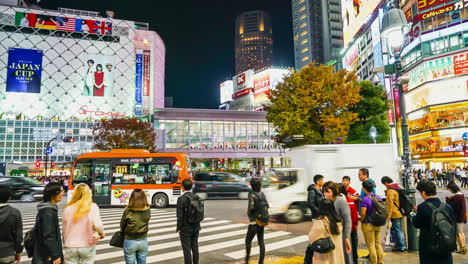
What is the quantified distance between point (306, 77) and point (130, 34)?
5919cm

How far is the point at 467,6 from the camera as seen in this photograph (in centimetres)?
4028

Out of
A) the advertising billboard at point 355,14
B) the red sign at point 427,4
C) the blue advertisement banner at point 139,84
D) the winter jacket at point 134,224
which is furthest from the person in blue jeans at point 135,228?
the blue advertisement banner at point 139,84

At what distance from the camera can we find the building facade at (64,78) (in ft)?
203

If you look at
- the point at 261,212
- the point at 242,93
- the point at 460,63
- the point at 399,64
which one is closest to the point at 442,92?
the point at 460,63

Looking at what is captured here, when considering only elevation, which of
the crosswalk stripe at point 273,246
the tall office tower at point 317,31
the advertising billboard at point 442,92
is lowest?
the crosswalk stripe at point 273,246

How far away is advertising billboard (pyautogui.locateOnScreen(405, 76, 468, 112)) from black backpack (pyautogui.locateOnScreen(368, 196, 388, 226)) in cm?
4409

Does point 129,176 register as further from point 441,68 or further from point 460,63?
point 460,63

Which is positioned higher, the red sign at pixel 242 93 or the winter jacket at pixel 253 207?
the red sign at pixel 242 93

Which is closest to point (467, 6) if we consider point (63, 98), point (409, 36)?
point (409, 36)

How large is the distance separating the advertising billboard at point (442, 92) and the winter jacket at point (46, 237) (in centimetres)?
4859

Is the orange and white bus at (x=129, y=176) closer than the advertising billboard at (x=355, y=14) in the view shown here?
Yes

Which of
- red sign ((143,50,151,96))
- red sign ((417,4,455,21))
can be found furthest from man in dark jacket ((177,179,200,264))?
red sign ((143,50,151,96))

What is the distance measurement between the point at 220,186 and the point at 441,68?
3812cm

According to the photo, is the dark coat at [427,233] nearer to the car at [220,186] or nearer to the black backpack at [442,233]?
the black backpack at [442,233]
